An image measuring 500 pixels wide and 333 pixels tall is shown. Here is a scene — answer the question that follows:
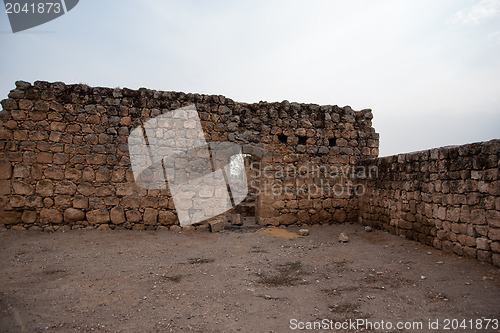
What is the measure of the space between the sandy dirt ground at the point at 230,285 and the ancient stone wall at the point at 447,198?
0.92 ft

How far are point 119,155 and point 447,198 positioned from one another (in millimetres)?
6571

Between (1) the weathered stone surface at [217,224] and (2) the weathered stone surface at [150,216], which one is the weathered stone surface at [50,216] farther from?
(1) the weathered stone surface at [217,224]

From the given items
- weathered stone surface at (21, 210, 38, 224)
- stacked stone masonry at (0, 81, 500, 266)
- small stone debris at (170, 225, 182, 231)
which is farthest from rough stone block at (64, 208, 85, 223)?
small stone debris at (170, 225, 182, 231)

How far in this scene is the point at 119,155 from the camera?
6.66 m

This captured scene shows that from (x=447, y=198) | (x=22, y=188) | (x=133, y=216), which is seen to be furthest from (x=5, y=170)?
(x=447, y=198)

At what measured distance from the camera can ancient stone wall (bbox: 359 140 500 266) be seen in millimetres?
4348

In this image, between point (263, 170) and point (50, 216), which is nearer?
point (50, 216)

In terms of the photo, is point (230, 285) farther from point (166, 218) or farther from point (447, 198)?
point (447, 198)

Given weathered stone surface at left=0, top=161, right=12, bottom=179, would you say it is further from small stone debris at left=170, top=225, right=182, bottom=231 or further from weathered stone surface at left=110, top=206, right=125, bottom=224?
small stone debris at left=170, top=225, right=182, bottom=231

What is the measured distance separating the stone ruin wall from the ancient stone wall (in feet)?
5.68

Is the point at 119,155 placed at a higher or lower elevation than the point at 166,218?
higher

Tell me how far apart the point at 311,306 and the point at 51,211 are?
5676 mm

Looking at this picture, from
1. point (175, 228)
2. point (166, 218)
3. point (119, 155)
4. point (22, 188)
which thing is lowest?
point (175, 228)

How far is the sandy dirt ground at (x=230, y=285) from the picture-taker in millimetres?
2947
